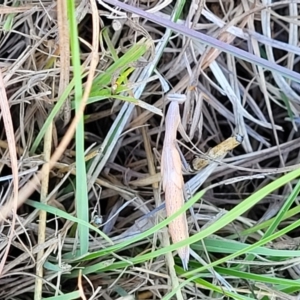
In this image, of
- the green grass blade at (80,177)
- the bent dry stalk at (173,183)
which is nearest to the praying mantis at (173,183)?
the bent dry stalk at (173,183)

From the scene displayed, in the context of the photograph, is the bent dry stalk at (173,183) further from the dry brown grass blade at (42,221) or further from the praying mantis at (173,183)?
the dry brown grass blade at (42,221)

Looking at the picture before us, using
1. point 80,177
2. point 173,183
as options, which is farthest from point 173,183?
point 80,177

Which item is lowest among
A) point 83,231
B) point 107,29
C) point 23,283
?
point 23,283

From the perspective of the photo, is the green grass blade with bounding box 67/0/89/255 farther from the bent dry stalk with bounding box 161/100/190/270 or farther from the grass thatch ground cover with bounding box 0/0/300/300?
the bent dry stalk with bounding box 161/100/190/270

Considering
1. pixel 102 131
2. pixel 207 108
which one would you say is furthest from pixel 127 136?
pixel 207 108

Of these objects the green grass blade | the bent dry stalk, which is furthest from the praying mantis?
the green grass blade

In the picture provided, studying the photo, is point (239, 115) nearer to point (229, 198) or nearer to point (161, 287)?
point (229, 198)
